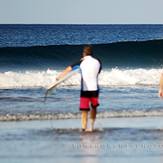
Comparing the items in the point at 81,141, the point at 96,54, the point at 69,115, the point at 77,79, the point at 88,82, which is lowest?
the point at 81,141

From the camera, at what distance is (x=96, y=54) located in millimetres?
39312

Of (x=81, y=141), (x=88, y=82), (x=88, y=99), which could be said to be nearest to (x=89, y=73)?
(x=88, y=82)

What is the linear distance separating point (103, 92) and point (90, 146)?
9.00 m

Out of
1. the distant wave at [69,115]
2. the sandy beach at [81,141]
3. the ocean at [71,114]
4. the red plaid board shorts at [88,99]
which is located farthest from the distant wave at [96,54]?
the red plaid board shorts at [88,99]

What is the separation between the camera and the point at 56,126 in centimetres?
1521

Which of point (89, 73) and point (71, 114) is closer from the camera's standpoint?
point (89, 73)

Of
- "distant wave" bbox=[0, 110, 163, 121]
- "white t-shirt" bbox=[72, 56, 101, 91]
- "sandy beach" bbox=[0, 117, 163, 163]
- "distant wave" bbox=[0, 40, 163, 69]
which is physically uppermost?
"distant wave" bbox=[0, 40, 163, 69]

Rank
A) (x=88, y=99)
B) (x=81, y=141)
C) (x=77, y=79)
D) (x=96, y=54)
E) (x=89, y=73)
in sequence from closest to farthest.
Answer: (x=81, y=141), (x=89, y=73), (x=88, y=99), (x=77, y=79), (x=96, y=54)

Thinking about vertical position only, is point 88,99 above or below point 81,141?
above

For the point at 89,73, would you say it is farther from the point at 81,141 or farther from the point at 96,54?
the point at 96,54

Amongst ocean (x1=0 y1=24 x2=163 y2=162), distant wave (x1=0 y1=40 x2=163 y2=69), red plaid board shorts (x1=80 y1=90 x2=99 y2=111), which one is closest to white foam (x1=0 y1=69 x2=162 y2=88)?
ocean (x1=0 y1=24 x2=163 y2=162)

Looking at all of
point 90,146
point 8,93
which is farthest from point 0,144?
point 8,93

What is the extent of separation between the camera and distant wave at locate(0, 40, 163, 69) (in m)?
35.3

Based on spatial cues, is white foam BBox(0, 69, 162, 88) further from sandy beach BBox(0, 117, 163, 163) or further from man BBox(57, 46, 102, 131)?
man BBox(57, 46, 102, 131)
